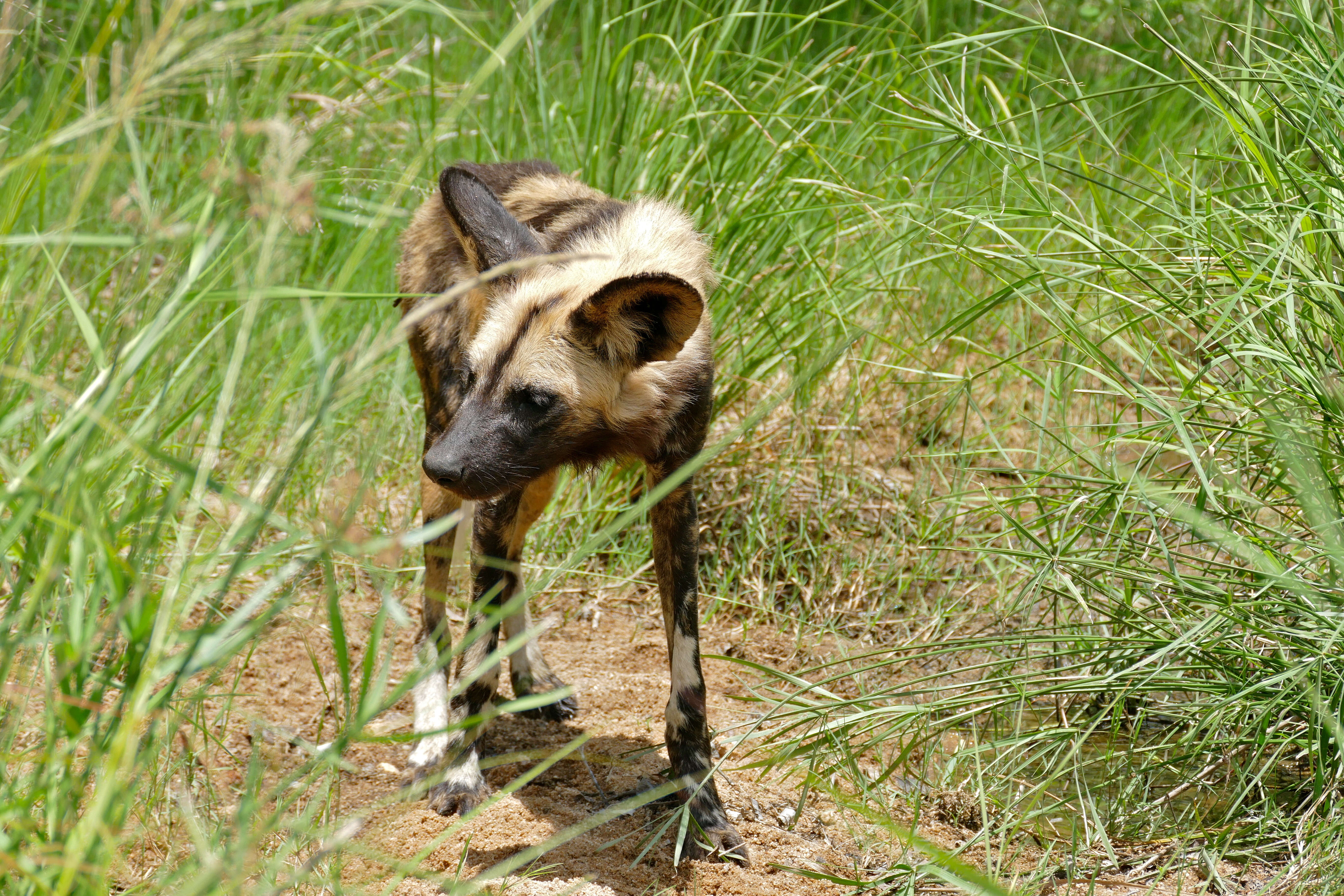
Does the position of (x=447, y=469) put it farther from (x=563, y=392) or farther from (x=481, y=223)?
(x=481, y=223)

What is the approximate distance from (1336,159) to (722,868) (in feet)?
8.30

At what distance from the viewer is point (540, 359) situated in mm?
3389

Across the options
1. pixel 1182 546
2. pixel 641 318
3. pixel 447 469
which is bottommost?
pixel 1182 546

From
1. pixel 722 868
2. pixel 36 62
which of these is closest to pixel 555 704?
pixel 722 868

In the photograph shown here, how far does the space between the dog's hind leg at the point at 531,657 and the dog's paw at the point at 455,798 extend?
2.05 feet

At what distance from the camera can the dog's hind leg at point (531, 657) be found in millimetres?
4230

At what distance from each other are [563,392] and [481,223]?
60 cm

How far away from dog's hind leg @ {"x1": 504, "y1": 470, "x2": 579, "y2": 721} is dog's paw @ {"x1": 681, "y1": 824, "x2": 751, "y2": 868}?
1007 mm

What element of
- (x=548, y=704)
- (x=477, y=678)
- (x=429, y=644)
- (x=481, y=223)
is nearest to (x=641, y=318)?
(x=481, y=223)

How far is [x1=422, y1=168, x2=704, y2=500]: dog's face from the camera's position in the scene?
3.25 m

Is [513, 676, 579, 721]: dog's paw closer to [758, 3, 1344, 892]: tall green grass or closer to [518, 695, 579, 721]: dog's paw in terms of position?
[518, 695, 579, 721]: dog's paw

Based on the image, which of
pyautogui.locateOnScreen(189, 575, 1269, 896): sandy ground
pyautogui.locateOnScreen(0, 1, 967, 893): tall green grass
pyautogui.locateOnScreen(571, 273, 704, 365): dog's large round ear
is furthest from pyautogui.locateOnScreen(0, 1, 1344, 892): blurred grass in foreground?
pyautogui.locateOnScreen(571, 273, 704, 365): dog's large round ear

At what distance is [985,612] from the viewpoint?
4363 mm

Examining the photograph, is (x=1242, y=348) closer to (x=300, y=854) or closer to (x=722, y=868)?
(x=722, y=868)
